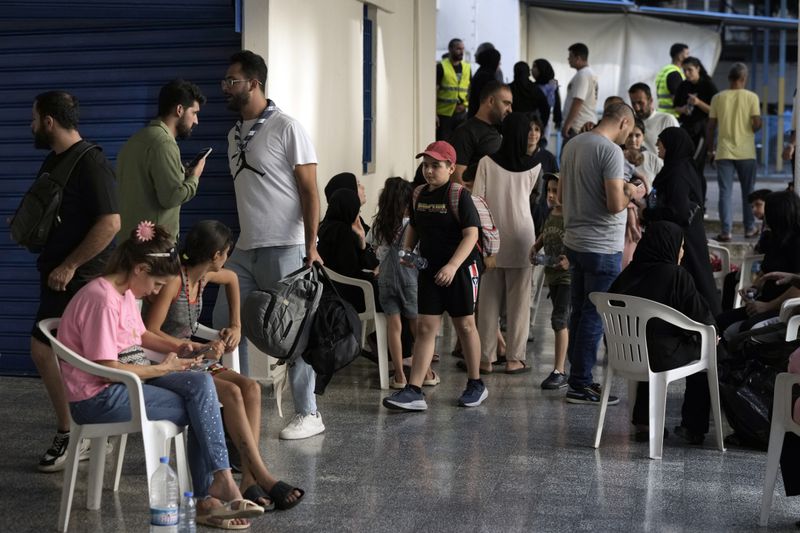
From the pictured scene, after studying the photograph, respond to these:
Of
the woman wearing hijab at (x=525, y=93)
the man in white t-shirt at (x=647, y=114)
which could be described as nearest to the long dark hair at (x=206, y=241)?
the man in white t-shirt at (x=647, y=114)

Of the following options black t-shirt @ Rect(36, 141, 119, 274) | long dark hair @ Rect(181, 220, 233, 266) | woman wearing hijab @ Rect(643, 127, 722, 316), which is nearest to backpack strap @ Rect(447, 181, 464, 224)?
woman wearing hijab @ Rect(643, 127, 722, 316)

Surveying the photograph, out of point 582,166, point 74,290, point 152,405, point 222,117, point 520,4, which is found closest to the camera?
point 152,405

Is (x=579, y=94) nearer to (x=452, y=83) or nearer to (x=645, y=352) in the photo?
(x=452, y=83)

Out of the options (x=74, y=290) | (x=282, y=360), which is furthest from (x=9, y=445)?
(x=282, y=360)

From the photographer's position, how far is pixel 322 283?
598 centimetres

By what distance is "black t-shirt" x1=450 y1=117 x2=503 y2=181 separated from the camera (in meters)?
8.57

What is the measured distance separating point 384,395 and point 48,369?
224 centimetres

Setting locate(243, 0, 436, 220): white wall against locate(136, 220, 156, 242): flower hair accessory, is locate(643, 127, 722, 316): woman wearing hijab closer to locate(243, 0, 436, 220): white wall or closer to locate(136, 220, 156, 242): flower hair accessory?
locate(243, 0, 436, 220): white wall

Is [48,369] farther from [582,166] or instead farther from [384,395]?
[582,166]

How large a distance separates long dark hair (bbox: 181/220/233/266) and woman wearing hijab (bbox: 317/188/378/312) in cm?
234

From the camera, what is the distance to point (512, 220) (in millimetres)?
7801

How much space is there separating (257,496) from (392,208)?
2859 mm

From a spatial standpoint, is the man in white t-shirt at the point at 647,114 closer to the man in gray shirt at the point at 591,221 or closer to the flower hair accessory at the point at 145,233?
the man in gray shirt at the point at 591,221

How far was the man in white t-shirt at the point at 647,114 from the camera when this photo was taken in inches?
435
